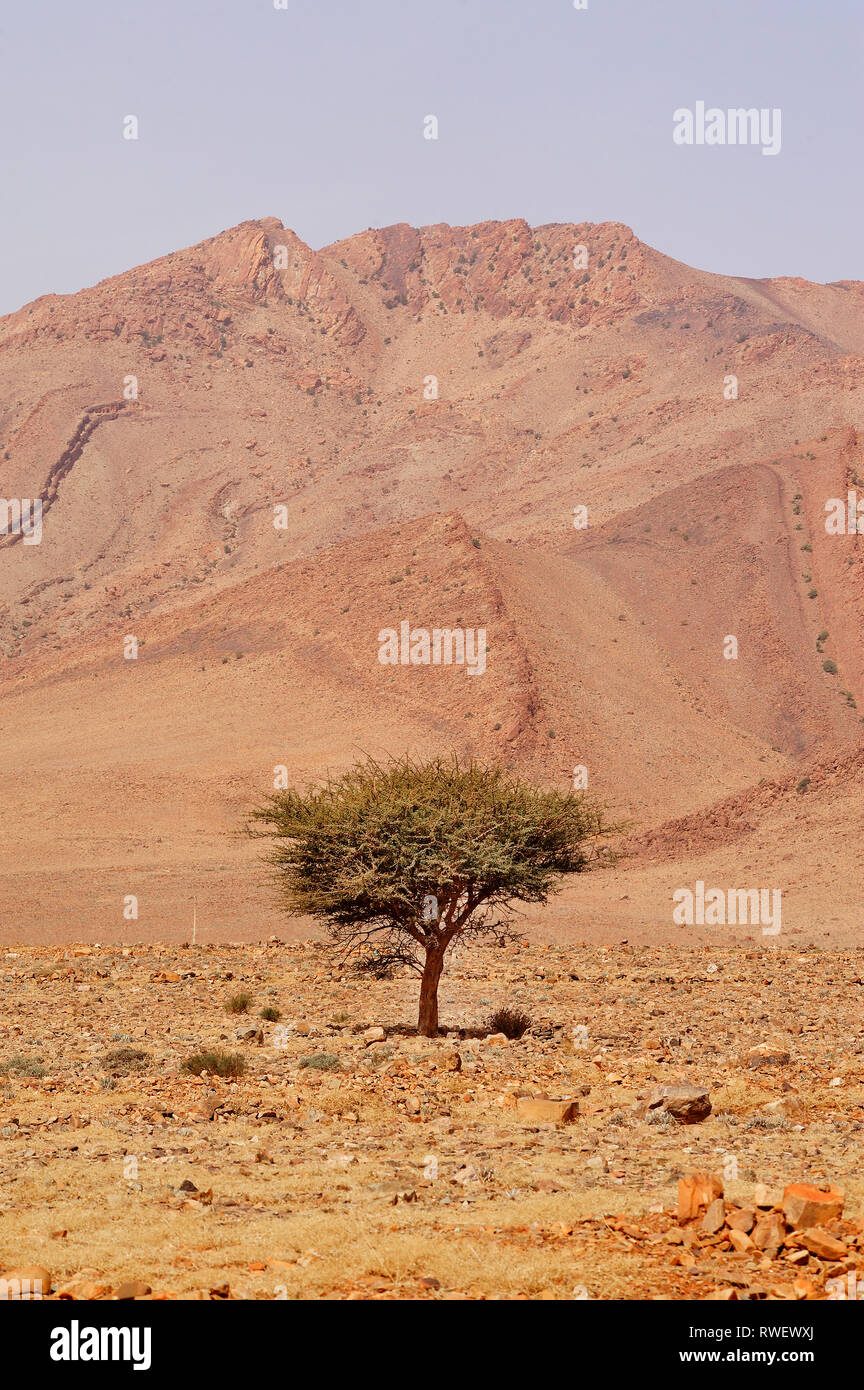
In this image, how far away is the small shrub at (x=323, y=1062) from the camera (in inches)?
654

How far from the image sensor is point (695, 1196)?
29.6ft

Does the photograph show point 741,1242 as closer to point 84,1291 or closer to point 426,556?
point 84,1291

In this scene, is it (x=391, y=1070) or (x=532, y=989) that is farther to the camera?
(x=532, y=989)

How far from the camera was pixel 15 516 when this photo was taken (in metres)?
110

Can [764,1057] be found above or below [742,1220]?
below

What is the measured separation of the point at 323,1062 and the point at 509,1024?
12.9 ft

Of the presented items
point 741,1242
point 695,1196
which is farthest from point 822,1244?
point 695,1196

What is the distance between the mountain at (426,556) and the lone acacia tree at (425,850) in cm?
1534

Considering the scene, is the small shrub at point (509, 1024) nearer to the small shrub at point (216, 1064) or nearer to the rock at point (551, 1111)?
the small shrub at point (216, 1064)

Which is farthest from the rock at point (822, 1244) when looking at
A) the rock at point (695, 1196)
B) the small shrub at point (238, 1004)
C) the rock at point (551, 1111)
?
the small shrub at point (238, 1004)
